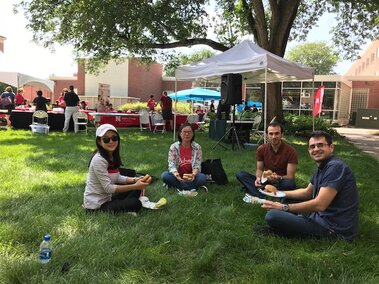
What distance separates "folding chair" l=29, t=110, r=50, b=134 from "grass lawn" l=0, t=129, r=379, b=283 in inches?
335

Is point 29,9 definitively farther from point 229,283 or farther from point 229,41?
point 229,283

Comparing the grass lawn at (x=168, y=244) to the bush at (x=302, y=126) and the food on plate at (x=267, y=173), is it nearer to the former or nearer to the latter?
the food on plate at (x=267, y=173)

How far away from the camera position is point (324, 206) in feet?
11.7

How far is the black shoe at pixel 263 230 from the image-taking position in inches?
159

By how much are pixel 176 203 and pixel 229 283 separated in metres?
2.17

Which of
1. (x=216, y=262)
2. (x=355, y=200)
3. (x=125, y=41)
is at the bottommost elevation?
(x=216, y=262)

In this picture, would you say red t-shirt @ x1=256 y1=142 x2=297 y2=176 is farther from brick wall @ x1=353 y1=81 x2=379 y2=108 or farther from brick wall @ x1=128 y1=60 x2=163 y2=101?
brick wall @ x1=128 y1=60 x2=163 y2=101

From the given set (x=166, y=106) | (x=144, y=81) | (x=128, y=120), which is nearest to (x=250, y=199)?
(x=166, y=106)

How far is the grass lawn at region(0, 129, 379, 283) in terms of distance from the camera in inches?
121

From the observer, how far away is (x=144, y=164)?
8070 millimetres

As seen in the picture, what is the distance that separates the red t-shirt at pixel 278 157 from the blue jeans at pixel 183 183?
920 mm

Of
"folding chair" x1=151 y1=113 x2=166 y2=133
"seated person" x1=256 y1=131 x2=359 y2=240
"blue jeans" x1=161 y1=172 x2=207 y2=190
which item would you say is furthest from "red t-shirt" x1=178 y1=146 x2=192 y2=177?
"folding chair" x1=151 y1=113 x2=166 y2=133

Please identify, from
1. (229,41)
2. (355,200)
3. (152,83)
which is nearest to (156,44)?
(229,41)

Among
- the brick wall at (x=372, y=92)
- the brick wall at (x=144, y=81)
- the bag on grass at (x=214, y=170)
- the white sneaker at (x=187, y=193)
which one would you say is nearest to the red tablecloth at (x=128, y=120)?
the bag on grass at (x=214, y=170)
